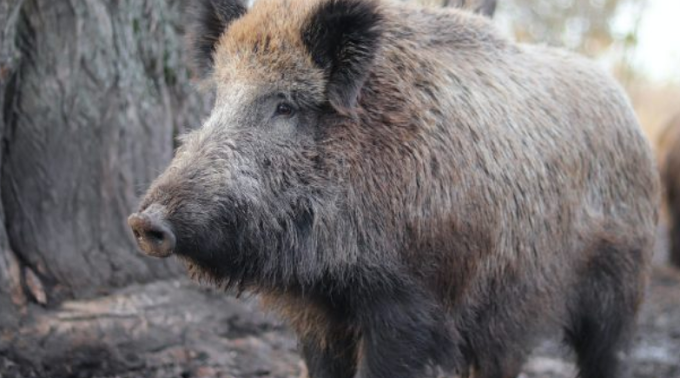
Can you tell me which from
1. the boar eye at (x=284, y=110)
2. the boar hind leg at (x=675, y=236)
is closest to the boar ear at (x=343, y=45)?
the boar eye at (x=284, y=110)

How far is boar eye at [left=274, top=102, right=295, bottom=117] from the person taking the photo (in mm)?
3850

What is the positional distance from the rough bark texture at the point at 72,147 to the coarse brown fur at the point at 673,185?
24.7 ft

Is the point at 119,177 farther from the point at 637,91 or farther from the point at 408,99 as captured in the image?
the point at 637,91

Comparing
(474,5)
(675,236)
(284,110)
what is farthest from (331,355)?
(675,236)

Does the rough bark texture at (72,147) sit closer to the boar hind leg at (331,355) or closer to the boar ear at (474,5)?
the boar hind leg at (331,355)

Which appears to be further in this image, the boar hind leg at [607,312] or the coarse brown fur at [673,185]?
the coarse brown fur at [673,185]

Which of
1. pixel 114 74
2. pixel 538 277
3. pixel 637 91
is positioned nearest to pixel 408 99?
pixel 538 277

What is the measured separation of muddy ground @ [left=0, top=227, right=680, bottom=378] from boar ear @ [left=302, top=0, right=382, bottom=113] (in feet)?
5.50

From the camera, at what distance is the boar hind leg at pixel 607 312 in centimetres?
497

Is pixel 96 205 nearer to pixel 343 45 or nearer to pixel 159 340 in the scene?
pixel 159 340

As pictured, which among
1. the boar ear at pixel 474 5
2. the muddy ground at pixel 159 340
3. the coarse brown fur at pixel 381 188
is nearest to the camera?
the coarse brown fur at pixel 381 188

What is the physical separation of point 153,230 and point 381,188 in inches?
41.8

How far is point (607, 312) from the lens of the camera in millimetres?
5055

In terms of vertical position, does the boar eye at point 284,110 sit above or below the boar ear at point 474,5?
below
